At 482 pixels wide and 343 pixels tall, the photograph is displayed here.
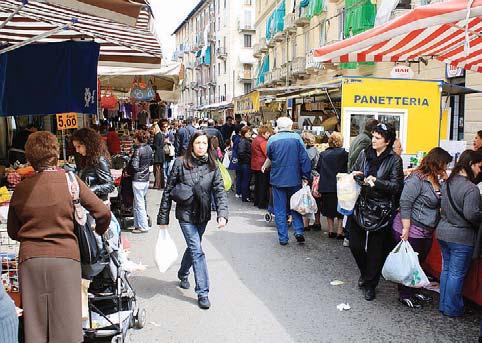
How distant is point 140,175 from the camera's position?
8.34 m

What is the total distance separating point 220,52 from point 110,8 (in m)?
58.1

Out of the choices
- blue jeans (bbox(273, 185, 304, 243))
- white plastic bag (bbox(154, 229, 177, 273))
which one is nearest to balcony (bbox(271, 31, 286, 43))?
blue jeans (bbox(273, 185, 304, 243))

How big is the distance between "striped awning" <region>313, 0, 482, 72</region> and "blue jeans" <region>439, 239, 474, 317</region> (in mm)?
1819

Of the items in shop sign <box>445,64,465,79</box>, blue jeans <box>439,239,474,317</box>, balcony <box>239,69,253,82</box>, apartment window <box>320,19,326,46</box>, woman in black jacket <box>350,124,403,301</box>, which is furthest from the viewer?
balcony <box>239,69,253,82</box>

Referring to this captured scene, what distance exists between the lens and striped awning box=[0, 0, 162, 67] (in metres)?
4.28

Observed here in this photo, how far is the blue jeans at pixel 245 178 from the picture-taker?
11.7 metres

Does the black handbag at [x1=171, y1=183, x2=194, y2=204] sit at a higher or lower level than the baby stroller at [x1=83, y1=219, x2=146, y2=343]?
higher

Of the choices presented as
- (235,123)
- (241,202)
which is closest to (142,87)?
(241,202)

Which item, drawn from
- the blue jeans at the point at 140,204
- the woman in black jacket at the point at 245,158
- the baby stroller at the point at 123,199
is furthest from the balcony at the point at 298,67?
the blue jeans at the point at 140,204

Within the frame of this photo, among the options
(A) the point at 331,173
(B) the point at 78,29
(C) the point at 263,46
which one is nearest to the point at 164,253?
(B) the point at 78,29

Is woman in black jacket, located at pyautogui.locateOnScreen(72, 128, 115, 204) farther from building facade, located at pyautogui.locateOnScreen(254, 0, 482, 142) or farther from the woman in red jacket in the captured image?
building facade, located at pyautogui.locateOnScreen(254, 0, 482, 142)

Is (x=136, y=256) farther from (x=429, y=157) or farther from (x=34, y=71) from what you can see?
(x=429, y=157)

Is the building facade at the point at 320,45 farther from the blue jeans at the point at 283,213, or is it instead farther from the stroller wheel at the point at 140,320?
the stroller wheel at the point at 140,320

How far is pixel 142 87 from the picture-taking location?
12.4m
